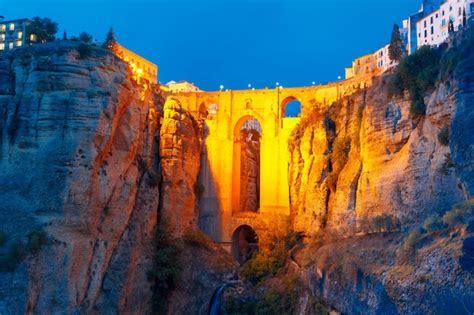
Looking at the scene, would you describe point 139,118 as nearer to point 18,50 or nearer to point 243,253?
point 18,50

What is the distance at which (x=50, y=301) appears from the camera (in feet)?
77.9

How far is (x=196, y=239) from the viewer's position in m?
32.6

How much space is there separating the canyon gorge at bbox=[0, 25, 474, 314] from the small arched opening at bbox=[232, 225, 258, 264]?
2.34ft

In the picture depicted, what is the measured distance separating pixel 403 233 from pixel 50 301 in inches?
589

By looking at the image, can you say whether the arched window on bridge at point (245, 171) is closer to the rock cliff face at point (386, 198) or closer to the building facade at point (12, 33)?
the rock cliff face at point (386, 198)

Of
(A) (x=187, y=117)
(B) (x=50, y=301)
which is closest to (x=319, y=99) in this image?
(A) (x=187, y=117)

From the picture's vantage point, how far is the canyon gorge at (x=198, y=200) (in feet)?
59.4

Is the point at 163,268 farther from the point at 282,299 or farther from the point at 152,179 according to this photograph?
the point at 282,299

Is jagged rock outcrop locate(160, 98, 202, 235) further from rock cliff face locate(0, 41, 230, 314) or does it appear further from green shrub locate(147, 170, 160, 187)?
rock cliff face locate(0, 41, 230, 314)

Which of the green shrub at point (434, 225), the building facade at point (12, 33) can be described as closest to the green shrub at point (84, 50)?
the green shrub at point (434, 225)

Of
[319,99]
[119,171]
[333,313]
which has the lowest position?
[333,313]

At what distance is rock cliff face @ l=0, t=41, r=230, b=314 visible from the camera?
23.9m

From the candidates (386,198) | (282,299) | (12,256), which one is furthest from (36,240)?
(386,198)

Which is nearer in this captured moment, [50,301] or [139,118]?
[50,301]
